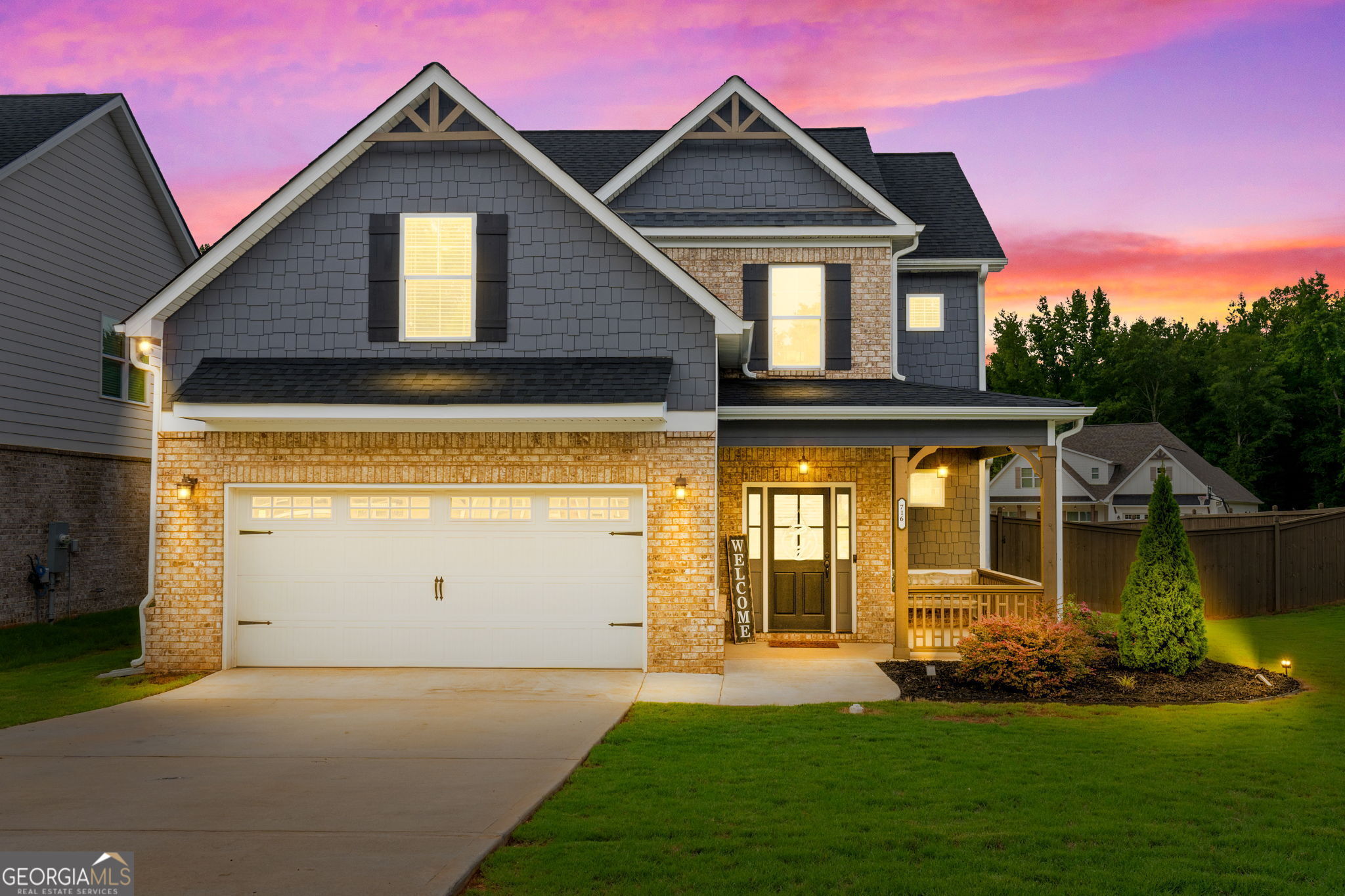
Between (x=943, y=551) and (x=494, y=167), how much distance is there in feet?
28.4

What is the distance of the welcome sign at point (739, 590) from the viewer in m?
13.9

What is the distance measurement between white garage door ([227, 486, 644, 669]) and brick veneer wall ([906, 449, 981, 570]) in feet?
17.1

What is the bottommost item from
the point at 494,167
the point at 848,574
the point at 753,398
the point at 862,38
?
the point at 848,574

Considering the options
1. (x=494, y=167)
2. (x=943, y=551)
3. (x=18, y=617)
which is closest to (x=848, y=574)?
(x=943, y=551)

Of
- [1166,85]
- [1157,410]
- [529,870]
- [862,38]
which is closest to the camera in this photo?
[529,870]

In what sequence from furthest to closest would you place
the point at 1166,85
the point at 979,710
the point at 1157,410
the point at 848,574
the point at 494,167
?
the point at 1157,410 → the point at 1166,85 → the point at 848,574 → the point at 494,167 → the point at 979,710

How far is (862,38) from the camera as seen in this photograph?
17938 millimetres

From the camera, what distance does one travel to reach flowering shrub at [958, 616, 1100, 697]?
1020 cm

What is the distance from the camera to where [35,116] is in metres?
16.9

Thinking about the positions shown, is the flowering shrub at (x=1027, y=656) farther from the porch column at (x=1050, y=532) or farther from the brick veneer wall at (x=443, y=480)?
the brick veneer wall at (x=443, y=480)

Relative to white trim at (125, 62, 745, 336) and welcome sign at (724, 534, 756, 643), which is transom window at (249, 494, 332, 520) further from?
welcome sign at (724, 534, 756, 643)

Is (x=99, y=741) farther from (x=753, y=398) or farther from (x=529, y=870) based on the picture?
(x=753, y=398)

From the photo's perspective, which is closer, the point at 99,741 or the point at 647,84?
the point at 99,741

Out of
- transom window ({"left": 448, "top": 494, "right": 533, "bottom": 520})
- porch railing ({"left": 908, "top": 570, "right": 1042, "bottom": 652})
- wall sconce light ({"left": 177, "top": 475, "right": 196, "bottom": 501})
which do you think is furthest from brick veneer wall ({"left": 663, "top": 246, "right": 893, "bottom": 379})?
wall sconce light ({"left": 177, "top": 475, "right": 196, "bottom": 501})
